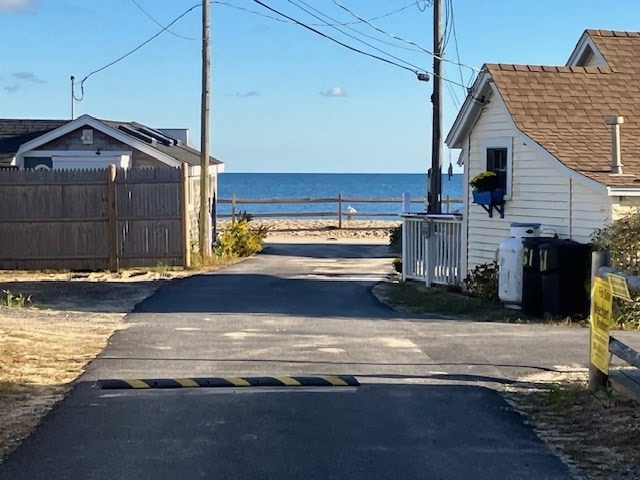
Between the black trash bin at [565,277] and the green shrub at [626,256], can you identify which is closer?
the green shrub at [626,256]

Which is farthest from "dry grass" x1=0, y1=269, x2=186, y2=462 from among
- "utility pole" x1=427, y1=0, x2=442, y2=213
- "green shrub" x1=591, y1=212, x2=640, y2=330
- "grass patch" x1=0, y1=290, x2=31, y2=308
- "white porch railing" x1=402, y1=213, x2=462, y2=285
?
"green shrub" x1=591, y1=212, x2=640, y2=330

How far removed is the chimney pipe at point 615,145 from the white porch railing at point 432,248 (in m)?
4.59

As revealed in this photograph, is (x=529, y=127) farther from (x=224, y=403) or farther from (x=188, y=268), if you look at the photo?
(x=224, y=403)

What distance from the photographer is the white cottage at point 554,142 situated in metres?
15.3

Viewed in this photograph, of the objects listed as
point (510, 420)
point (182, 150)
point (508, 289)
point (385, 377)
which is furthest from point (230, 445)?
point (182, 150)

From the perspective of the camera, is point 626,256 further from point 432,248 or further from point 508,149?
point 432,248

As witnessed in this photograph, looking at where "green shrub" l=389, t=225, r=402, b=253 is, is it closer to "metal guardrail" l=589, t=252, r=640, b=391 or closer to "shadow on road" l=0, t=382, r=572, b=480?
"metal guardrail" l=589, t=252, r=640, b=391

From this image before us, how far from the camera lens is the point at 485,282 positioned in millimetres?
17094

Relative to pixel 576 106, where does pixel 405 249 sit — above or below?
below

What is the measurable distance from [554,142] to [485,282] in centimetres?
271

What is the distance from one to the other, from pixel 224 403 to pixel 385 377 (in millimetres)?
1905

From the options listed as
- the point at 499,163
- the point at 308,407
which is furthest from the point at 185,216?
the point at 308,407

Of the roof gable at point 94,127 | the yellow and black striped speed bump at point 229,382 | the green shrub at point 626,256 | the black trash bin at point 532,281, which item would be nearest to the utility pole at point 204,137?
the roof gable at point 94,127

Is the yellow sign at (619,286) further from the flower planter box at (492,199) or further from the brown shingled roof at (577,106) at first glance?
the flower planter box at (492,199)
